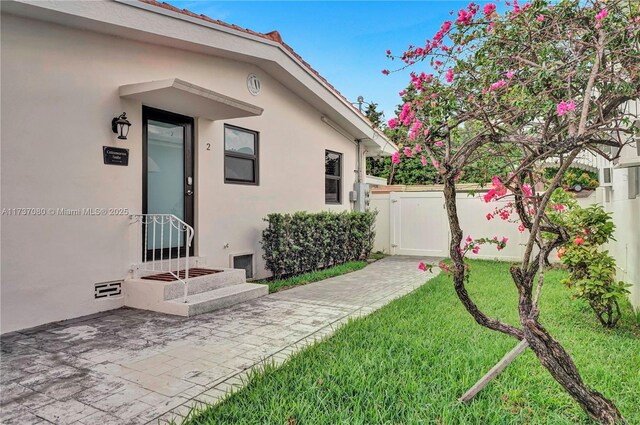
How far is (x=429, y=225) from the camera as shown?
1217 centimetres

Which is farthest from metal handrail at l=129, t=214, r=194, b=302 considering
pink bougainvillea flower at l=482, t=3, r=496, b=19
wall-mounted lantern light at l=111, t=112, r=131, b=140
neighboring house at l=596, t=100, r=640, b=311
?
neighboring house at l=596, t=100, r=640, b=311

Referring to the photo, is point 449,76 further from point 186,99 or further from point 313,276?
point 313,276

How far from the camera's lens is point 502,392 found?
3.12 metres

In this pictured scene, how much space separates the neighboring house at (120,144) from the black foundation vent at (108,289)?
0.02 m

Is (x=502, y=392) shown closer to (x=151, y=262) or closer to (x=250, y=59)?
(x=151, y=262)

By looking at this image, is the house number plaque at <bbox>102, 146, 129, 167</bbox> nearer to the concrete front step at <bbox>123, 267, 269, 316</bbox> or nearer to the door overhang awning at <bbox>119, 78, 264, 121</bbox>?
the door overhang awning at <bbox>119, 78, 264, 121</bbox>

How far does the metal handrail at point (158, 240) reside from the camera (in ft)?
19.7

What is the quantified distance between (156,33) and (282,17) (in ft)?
19.7

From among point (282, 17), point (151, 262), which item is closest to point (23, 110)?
point (151, 262)

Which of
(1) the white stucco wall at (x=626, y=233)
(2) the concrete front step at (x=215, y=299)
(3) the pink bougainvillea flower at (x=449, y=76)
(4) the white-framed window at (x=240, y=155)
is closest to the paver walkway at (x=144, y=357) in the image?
(2) the concrete front step at (x=215, y=299)

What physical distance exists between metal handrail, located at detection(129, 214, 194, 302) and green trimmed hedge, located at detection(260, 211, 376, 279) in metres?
1.79

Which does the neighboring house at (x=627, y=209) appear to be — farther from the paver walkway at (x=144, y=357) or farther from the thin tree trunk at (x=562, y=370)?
the paver walkway at (x=144, y=357)

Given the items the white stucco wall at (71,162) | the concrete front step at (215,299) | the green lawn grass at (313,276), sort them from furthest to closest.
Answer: the green lawn grass at (313,276)
the concrete front step at (215,299)
the white stucco wall at (71,162)

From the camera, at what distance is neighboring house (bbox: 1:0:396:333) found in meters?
4.70
